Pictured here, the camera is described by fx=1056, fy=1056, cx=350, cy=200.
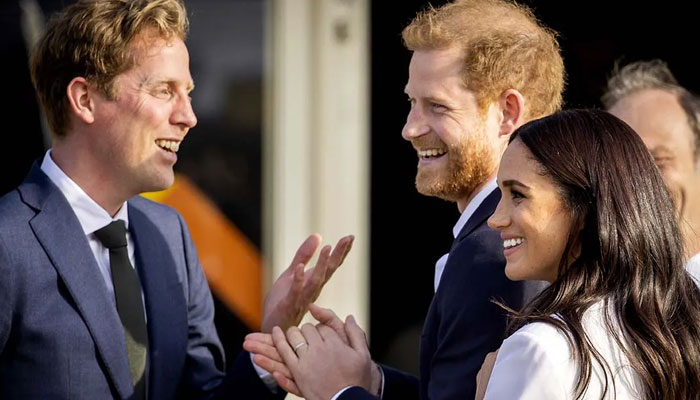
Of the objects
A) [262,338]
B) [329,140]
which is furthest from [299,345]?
[329,140]

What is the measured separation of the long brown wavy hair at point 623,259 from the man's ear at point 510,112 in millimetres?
506

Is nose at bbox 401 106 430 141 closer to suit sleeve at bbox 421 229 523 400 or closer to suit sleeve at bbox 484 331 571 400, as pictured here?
suit sleeve at bbox 421 229 523 400

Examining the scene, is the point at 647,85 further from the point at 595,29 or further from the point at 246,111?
the point at 246,111

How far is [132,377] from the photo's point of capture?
277 cm

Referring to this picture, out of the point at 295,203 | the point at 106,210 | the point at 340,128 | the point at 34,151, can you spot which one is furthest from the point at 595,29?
the point at 106,210

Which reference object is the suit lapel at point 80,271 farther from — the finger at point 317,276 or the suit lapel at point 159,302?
the finger at point 317,276

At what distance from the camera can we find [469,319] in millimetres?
2270

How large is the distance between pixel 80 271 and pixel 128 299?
18cm

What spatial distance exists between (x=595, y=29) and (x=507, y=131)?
9.37 feet

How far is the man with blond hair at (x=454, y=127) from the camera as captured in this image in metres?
2.50

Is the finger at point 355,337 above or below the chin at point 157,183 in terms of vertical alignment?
below

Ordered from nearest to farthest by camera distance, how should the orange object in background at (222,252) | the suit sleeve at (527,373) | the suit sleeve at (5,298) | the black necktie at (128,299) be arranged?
the suit sleeve at (527,373) → the suit sleeve at (5,298) → the black necktie at (128,299) → the orange object in background at (222,252)

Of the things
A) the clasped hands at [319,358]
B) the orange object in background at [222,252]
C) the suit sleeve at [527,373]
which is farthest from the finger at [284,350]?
the orange object in background at [222,252]

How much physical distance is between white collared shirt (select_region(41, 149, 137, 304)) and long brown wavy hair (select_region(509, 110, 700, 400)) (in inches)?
49.5
